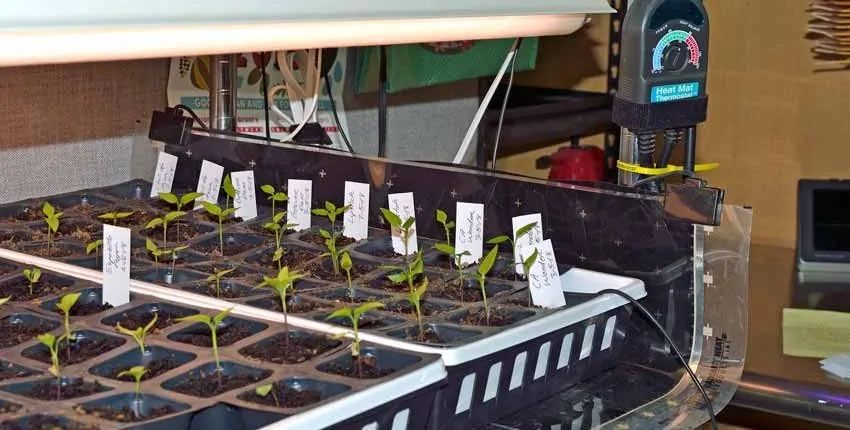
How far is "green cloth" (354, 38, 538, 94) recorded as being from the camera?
2.28 metres

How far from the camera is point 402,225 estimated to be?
Answer: 149 centimetres

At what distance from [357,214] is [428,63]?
85cm

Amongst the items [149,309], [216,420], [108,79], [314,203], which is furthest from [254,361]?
[108,79]

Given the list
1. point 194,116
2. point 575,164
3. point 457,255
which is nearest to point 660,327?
point 457,255

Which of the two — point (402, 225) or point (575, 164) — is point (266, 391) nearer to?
point (402, 225)

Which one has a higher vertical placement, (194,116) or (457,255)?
(194,116)

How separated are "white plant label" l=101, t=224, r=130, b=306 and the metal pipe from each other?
0.59 meters

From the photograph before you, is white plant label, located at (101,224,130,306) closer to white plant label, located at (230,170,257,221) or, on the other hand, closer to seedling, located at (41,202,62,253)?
seedling, located at (41,202,62,253)

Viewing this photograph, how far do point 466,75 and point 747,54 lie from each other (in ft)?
2.56

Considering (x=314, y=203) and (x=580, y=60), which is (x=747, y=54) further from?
(x=314, y=203)

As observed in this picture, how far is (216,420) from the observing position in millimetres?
954

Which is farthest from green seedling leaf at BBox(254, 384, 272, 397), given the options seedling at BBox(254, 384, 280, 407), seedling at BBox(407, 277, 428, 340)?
seedling at BBox(407, 277, 428, 340)

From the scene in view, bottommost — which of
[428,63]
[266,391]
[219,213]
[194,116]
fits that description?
[266,391]

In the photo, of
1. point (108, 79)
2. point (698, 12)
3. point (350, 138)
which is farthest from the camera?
point (350, 138)
